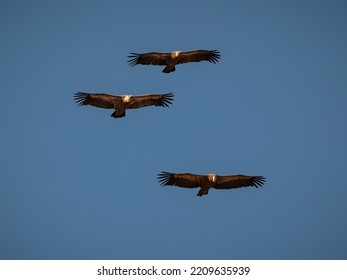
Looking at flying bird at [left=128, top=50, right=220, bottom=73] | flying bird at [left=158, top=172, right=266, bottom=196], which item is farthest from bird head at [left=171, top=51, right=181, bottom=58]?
flying bird at [left=158, top=172, right=266, bottom=196]

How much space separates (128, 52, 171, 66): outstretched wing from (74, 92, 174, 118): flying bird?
57.5 inches

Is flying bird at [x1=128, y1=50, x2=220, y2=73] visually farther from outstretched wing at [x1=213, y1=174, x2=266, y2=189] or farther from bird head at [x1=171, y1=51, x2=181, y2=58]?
outstretched wing at [x1=213, y1=174, x2=266, y2=189]

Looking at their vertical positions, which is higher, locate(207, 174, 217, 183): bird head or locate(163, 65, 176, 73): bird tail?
locate(163, 65, 176, 73): bird tail

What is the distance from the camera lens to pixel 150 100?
113ft

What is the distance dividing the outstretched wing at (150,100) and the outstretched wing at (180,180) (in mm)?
2606

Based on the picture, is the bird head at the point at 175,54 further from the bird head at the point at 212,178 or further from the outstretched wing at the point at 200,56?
the bird head at the point at 212,178

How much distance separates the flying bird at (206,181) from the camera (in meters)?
33.5

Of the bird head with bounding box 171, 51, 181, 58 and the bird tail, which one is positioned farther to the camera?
the bird head with bounding box 171, 51, 181, 58

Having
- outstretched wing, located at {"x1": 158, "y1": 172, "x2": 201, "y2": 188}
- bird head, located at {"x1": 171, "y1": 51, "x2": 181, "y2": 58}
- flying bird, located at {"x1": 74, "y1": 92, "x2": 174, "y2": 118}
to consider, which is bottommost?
outstretched wing, located at {"x1": 158, "y1": 172, "x2": 201, "y2": 188}

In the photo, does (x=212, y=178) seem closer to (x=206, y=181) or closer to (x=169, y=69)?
(x=206, y=181)

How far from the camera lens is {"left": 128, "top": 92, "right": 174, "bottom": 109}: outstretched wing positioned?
3416 cm
